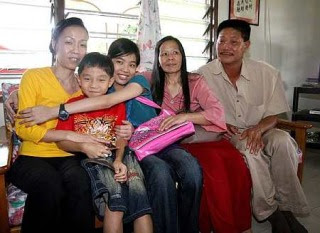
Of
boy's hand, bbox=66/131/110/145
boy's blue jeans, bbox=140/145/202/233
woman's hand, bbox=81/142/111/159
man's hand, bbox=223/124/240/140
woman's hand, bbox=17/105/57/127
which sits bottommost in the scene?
boy's blue jeans, bbox=140/145/202/233

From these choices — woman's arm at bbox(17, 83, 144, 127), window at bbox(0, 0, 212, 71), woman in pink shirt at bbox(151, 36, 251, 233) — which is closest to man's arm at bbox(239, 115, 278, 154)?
woman in pink shirt at bbox(151, 36, 251, 233)

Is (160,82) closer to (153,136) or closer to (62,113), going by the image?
(153,136)

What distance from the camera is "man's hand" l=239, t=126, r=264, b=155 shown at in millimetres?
1862

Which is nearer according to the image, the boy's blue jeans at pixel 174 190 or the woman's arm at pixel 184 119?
the boy's blue jeans at pixel 174 190

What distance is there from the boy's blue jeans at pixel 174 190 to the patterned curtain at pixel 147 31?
112 centimetres

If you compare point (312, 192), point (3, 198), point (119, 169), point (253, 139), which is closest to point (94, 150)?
point (119, 169)

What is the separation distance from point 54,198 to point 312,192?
209cm

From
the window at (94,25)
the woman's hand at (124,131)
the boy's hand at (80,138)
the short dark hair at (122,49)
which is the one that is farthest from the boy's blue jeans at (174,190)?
the window at (94,25)

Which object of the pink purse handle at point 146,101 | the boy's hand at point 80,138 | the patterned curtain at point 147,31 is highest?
the patterned curtain at point 147,31

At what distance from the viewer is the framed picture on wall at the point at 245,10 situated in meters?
3.23

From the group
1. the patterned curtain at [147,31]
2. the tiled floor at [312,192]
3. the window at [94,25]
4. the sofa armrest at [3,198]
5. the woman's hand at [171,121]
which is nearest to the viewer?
the sofa armrest at [3,198]

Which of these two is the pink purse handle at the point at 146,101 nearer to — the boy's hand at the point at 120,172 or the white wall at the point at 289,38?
the boy's hand at the point at 120,172

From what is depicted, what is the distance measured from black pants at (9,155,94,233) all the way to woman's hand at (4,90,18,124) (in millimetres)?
344

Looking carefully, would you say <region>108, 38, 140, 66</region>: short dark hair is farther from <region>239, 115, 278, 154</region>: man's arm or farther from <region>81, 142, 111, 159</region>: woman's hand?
<region>239, 115, 278, 154</region>: man's arm
